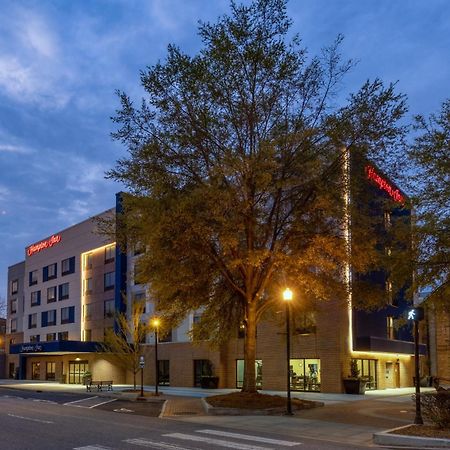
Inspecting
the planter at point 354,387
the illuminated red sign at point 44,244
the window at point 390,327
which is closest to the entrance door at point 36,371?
the illuminated red sign at point 44,244

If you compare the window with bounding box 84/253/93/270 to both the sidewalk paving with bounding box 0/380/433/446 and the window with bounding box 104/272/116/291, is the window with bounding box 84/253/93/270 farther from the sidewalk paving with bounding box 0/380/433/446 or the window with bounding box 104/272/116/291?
the sidewalk paving with bounding box 0/380/433/446

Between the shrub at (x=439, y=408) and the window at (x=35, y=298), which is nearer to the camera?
the shrub at (x=439, y=408)

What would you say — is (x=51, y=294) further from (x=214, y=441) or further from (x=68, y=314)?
(x=214, y=441)

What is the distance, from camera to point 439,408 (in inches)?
602

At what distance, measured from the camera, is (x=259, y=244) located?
25.2 meters

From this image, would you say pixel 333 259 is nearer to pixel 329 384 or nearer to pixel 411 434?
pixel 411 434

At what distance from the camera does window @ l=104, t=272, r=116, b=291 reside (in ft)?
193

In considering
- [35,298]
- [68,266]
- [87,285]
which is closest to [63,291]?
[68,266]

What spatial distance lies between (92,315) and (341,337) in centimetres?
3177

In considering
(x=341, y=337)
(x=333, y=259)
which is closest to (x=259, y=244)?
(x=333, y=259)

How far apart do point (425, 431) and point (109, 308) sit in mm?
46831

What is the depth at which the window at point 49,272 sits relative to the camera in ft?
225

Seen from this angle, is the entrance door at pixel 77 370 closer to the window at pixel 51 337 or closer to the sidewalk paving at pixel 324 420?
the window at pixel 51 337

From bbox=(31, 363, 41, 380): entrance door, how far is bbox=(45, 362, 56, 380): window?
206 centimetres
